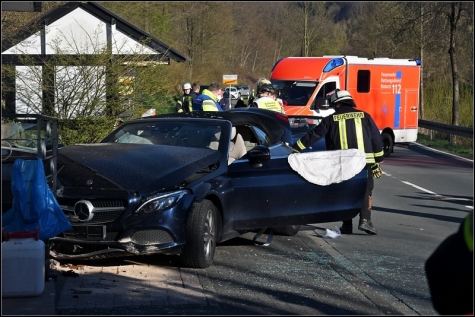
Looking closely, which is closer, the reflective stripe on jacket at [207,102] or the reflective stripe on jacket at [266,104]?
the reflective stripe on jacket at [266,104]

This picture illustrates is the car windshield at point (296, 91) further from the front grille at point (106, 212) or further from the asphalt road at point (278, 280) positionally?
the front grille at point (106, 212)

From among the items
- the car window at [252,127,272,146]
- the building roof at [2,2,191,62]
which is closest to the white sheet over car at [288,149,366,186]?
the car window at [252,127,272,146]

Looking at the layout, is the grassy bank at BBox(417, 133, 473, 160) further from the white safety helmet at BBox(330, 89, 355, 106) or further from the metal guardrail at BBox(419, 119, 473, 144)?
the white safety helmet at BBox(330, 89, 355, 106)

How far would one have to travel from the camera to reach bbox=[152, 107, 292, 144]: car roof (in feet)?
31.0

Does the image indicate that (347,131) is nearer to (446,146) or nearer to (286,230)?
(286,230)

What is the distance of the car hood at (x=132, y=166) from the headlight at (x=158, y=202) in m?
0.08

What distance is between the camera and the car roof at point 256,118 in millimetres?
9453

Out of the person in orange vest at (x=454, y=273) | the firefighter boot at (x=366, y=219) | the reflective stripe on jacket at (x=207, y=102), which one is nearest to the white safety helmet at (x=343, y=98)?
the firefighter boot at (x=366, y=219)

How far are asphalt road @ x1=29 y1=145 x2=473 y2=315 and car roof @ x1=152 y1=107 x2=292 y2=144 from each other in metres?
1.30

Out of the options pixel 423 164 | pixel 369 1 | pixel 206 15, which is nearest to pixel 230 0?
pixel 206 15

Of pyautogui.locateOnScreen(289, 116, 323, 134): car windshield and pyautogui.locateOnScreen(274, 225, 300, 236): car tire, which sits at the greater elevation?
pyautogui.locateOnScreen(289, 116, 323, 134): car windshield

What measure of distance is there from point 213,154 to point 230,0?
37.5 meters

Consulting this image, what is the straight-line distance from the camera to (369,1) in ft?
143

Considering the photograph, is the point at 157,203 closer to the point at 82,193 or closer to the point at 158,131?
the point at 82,193
